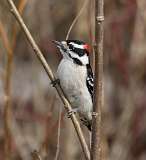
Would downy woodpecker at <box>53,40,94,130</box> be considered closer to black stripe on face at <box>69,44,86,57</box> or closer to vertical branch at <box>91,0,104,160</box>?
black stripe on face at <box>69,44,86,57</box>

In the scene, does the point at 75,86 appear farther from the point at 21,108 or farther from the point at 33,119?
the point at 21,108

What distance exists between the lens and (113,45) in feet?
21.5

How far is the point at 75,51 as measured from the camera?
13.4 ft

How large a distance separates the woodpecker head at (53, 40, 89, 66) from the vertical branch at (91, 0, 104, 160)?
1.41 metres

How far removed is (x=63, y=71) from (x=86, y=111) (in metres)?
0.59

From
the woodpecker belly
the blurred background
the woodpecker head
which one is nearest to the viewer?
the woodpecker head

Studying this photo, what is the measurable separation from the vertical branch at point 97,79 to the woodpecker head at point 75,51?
141cm

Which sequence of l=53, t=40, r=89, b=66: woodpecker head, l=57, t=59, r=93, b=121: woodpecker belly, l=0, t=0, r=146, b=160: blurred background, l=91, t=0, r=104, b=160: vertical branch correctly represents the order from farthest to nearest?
l=0, t=0, r=146, b=160: blurred background → l=57, t=59, r=93, b=121: woodpecker belly → l=53, t=40, r=89, b=66: woodpecker head → l=91, t=0, r=104, b=160: vertical branch

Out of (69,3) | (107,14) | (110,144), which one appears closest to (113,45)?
(107,14)

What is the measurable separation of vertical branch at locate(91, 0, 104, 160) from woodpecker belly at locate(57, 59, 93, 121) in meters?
1.47

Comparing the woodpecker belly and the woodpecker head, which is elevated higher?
the woodpecker head

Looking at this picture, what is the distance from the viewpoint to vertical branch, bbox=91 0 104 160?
95.2 inches

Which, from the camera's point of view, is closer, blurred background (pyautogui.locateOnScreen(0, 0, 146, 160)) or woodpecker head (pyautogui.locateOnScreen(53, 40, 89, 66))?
woodpecker head (pyautogui.locateOnScreen(53, 40, 89, 66))

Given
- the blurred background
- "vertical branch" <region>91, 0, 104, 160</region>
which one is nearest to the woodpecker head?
"vertical branch" <region>91, 0, 104, 160</region>
